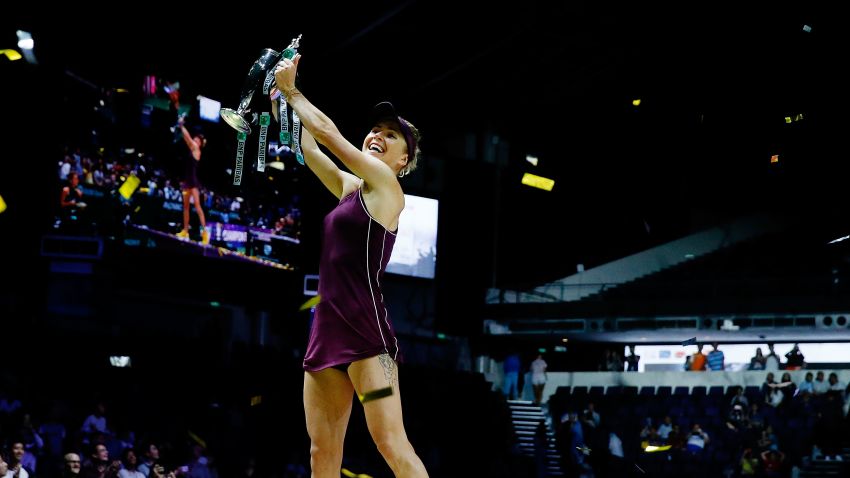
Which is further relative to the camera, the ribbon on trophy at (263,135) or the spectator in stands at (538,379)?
the spectator in stands at (538,379)

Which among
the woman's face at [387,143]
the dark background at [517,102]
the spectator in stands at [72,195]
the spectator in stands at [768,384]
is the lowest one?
the spectator in stands at [768,384]

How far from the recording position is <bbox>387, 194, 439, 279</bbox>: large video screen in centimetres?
2502

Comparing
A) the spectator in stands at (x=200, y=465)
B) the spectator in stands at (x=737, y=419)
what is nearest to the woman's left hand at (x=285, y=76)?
the spectator in stands at (x=200, y=465)

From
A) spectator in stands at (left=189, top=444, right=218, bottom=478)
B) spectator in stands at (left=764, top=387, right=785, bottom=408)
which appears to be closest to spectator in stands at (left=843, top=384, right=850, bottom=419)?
spectator in stands at (left=764, top=387, right=785, bottom=408)

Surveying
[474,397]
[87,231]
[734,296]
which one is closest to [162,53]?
[87,231]

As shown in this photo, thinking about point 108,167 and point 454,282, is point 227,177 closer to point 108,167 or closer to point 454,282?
point 108,167

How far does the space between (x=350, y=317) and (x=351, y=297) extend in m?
0.08

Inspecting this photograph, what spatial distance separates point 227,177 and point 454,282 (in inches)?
364

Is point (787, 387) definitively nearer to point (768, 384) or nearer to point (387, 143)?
point (768, 384)

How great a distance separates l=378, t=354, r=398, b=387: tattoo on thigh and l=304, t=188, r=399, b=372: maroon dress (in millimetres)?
24

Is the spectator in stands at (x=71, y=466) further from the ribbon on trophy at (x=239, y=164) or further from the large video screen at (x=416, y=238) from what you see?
the large video screen at (x=416, y=238)

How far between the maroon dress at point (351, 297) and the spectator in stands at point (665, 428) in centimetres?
1547

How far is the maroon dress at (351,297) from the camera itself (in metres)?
3.95

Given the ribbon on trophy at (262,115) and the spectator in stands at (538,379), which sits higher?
the ribbon on trophy at (262,115)
